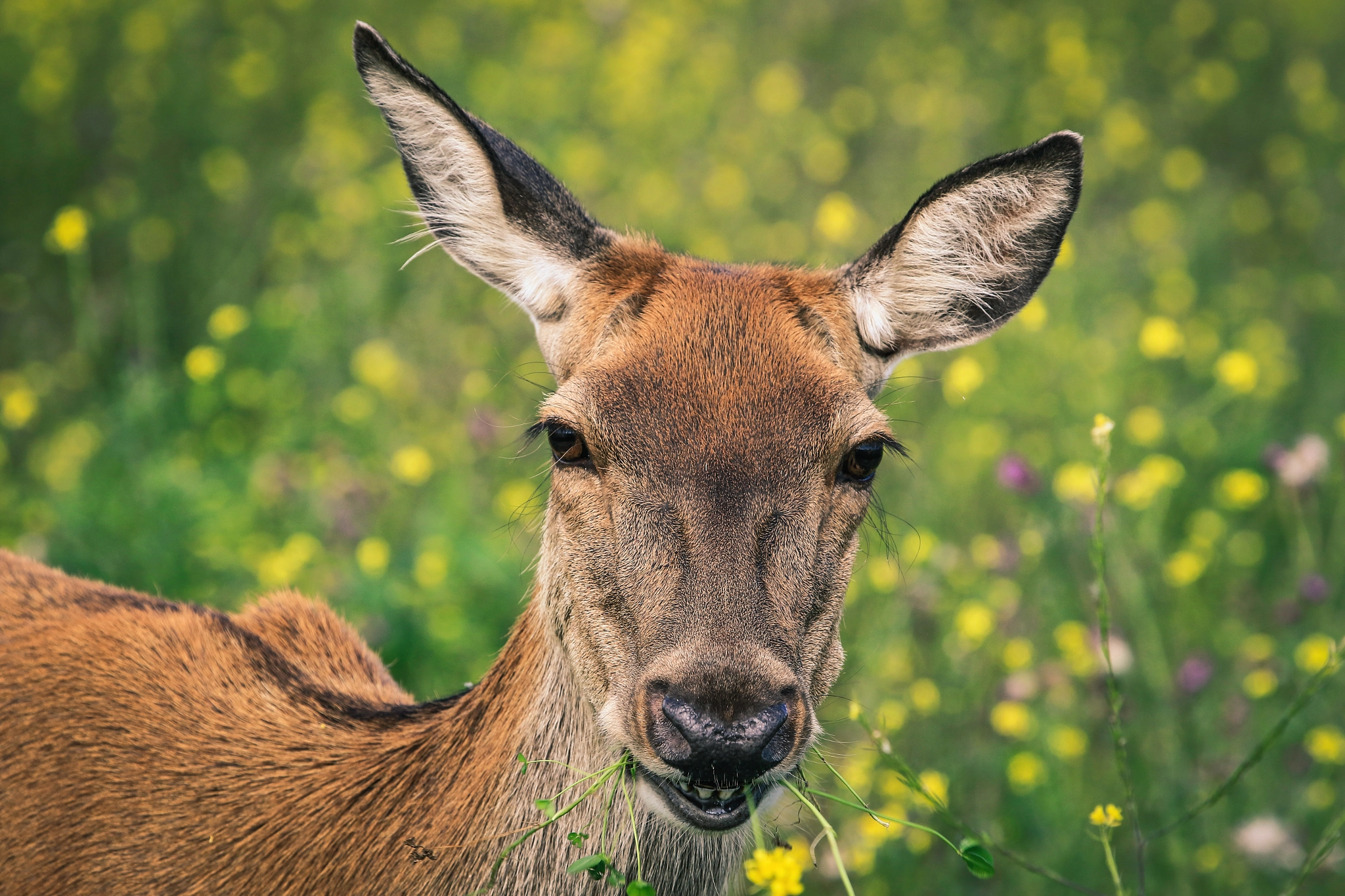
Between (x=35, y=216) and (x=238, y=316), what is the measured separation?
297cm

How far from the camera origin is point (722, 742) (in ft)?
7.42

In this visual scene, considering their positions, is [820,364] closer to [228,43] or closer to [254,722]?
[254,722]

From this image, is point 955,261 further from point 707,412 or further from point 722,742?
point 722,742

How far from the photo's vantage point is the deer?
8.38 feet

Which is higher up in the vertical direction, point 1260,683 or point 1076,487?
point 1076,487

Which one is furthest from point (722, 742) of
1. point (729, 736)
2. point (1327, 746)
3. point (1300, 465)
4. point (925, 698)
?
point (1300, 465)

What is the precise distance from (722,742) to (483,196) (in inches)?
68.8

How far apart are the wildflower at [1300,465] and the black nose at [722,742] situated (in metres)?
3.51

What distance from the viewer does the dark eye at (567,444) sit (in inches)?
111

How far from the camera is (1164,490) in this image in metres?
5.57

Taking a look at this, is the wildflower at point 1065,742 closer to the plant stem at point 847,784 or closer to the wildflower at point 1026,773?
the wildflower at point 1026,773

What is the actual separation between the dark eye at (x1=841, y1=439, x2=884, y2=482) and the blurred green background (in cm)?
78

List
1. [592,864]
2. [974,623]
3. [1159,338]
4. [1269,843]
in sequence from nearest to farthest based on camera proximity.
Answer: [592,864] < [1269,843] < [974,623] < [1159,338]

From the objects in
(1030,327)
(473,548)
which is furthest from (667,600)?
(1030,327)
